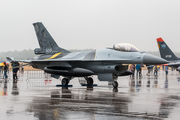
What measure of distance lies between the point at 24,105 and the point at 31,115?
5.56 ft

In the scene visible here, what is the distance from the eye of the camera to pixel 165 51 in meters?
31.2

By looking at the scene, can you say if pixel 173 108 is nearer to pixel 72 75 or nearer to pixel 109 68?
pixel 109 68

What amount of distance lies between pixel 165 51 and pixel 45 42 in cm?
1653

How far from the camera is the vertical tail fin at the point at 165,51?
30766 mm

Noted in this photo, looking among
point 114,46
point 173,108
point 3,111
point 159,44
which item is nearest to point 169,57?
point 159,44

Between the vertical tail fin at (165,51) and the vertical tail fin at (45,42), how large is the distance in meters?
15.7

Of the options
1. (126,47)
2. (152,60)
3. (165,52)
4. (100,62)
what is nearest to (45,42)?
(100,62)

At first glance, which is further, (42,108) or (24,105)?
(24,105)

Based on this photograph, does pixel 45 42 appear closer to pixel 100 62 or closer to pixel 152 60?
pixel 100 62

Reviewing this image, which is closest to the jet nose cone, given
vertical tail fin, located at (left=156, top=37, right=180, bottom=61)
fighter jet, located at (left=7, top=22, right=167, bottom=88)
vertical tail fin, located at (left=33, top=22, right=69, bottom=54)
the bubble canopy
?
fighter jet, located at (left=7, top=22, right=167, bottom=88)

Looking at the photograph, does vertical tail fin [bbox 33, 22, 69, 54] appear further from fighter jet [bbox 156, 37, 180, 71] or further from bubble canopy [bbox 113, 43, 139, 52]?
fighter jet [bbox 156, 37, 180, 71]

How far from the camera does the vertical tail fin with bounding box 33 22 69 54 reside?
61.9 ft

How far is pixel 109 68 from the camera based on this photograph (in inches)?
574

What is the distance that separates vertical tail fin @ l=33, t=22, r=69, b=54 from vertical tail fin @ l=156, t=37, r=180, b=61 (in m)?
15.7
